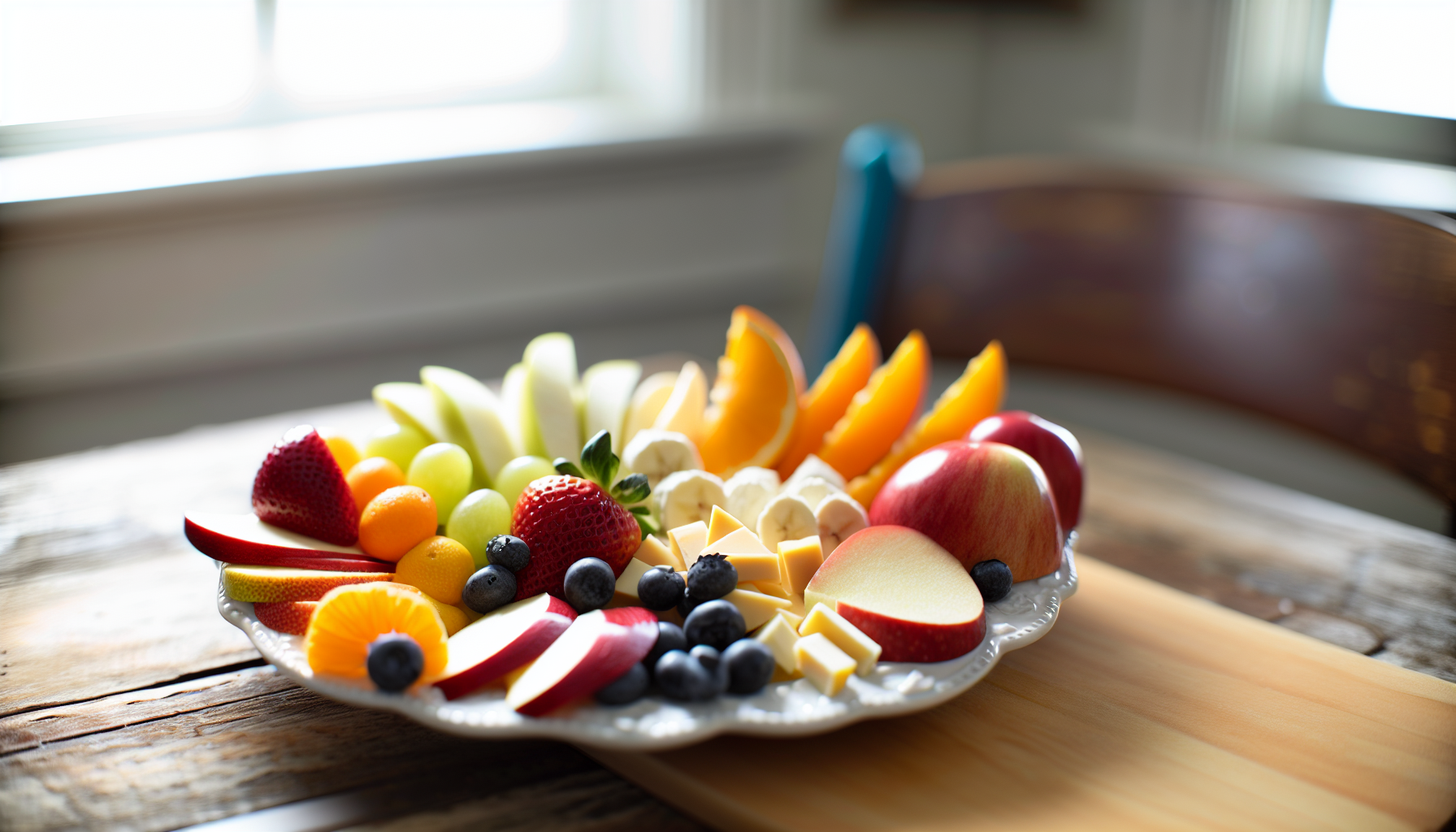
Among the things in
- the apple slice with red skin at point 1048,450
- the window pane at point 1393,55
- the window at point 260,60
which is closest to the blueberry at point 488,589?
the apple slice with red skin at point 1048,450

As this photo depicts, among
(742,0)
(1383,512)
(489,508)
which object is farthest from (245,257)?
(1383,512)

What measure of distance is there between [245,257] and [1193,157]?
1.55 metres

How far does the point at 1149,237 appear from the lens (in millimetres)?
1200

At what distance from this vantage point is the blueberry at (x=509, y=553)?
606mm

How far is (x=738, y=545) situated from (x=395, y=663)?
19 centimetres

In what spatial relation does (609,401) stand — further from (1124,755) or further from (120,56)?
(120,56)

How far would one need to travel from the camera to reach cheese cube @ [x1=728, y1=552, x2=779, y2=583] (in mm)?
600

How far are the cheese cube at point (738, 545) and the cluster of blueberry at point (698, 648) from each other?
0.05ft

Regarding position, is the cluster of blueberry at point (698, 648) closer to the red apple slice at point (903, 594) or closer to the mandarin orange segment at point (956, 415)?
the red apple slice at point (903, 594)

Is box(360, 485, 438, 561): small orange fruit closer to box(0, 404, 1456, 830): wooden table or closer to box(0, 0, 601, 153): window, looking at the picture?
box(0, 404, 1456, 830): wooden table

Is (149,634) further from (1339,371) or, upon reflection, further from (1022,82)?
(1022,82)

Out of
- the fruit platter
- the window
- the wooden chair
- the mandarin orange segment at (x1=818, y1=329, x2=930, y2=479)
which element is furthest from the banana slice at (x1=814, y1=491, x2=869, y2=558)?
the window

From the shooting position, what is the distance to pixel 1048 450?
74 centimetres

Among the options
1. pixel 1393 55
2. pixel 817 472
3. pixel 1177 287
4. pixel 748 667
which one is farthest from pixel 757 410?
pixel 1393 55
